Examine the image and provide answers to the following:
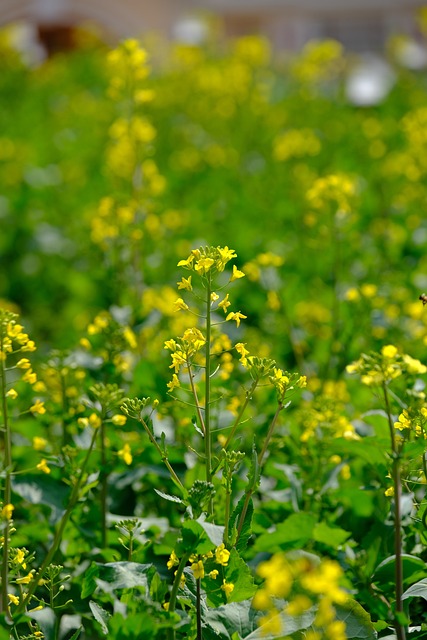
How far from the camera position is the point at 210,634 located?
174cm

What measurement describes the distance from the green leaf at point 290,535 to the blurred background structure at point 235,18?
64.4ft

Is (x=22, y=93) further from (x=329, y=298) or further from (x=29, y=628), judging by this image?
(x=29, y=628)

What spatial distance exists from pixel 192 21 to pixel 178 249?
763 inches

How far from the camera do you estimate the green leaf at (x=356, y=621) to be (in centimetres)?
174

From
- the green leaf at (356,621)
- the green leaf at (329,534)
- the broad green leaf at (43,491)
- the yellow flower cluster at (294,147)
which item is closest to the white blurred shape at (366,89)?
the yellow flower cluster at (294,147)

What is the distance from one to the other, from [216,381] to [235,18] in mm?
27665

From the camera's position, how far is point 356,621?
176 centimetres

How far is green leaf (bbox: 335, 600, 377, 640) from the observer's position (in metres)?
1.74

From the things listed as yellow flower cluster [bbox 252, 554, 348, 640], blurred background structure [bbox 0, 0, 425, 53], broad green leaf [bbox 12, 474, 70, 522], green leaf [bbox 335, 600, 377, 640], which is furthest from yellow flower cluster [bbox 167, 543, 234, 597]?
blurred background structure [bbox 0, 0, 425, 53]

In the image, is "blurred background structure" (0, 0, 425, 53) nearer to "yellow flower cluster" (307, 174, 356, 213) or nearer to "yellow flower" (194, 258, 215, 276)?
"yellow flower cluster" (307, 174, 356, 213)

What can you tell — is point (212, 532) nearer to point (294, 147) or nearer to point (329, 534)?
point (329, 534)

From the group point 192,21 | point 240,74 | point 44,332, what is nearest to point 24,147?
point 240,74

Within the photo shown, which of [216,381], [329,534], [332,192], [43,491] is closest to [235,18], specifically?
[332,192]

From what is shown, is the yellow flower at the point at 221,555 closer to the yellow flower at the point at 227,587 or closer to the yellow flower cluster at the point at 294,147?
the yellow flower at the point at 227,587
